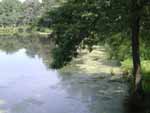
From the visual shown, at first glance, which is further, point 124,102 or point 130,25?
point 124,102

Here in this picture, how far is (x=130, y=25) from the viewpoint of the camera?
1841cm

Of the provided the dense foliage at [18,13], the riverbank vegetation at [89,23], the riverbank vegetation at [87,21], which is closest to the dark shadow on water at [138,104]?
the riverbank vegetation at [89,23]

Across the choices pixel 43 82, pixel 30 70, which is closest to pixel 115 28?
pixel 43 82

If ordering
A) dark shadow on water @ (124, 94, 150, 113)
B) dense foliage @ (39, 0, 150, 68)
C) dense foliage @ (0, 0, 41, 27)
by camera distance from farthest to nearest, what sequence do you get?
dense foliage @ (0, 0, 41, 27) → dark shadow on water @ (124, 94, 150, 113) → dense foliage @ (39, 0, 150, 68)

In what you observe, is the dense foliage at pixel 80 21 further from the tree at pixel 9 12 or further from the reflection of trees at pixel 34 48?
the tree at pixel 9 12

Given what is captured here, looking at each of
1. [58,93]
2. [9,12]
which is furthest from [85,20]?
[9,12]

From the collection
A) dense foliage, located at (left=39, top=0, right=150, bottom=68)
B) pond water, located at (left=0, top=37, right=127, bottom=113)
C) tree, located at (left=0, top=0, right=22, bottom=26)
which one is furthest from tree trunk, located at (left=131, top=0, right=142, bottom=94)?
tree, located at (left=0, top=0, right=22, bottom=26)

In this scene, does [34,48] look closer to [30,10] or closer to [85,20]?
[85,20]

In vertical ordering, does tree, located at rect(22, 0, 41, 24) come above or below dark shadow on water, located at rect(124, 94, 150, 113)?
above

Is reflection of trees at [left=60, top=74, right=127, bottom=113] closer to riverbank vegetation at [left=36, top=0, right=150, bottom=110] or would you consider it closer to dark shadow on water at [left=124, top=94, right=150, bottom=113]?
dark shadow on water at [left=124, top=94, right=150, bottom=113]

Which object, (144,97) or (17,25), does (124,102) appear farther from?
(17,25)

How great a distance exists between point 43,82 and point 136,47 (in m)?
11.4

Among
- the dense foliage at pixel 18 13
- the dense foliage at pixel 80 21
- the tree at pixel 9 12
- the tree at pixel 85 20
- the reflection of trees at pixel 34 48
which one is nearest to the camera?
the tree at pixel 85 20

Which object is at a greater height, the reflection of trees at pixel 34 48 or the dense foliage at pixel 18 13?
the dense foliage at pixel 18 13
